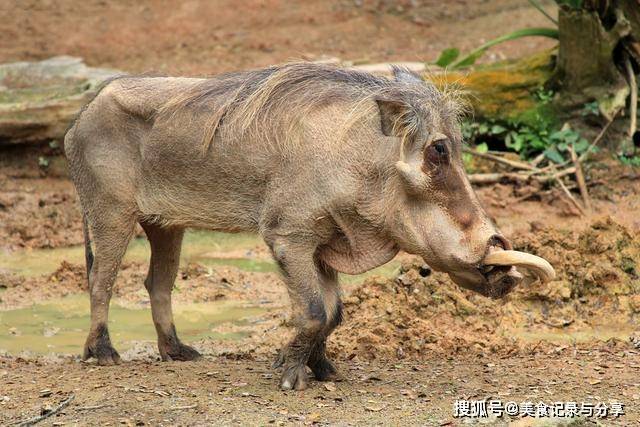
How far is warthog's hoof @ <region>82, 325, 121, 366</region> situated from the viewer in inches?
222

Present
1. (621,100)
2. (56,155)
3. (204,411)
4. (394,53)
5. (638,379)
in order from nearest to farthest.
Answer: (204,411) → (638,379) → (621,100) → (56,155) → (394,53)

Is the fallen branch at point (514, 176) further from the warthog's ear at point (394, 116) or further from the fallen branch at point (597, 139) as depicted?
the warthog's ear at point (394, 116)

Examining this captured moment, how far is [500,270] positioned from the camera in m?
4.77

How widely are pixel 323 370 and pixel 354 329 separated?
88 centimetres

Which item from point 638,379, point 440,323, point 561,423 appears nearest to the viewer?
point 561,423

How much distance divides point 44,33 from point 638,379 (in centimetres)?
1047

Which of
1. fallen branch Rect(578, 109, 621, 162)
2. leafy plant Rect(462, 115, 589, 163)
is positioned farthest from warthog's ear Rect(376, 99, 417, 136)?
fallen branch Rect(578, 109, 621, 162)

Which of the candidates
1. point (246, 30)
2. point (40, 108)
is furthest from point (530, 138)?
point (246, 30)

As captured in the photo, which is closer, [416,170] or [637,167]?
[416,170]

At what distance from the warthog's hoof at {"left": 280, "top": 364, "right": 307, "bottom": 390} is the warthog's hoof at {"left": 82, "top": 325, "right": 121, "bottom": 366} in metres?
1.09

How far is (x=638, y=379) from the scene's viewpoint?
16.6 ft

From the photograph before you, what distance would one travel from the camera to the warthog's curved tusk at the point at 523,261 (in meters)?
4.62

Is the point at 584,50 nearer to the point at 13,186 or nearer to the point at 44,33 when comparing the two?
the point at 13,186

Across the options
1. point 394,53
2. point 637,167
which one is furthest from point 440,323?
point 394,53
